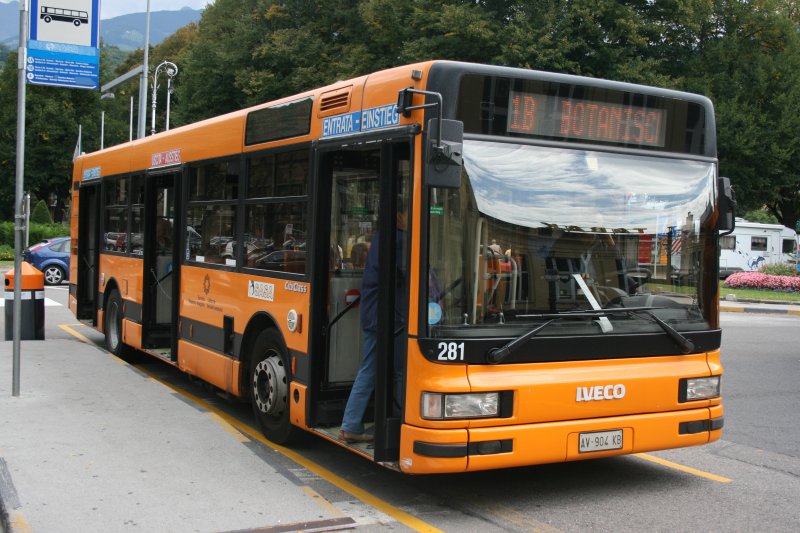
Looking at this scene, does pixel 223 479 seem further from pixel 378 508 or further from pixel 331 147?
pixel 331 147

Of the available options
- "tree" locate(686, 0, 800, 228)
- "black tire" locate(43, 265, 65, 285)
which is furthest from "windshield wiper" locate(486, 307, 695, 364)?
"tree" locate(686, 0, 800, 228)

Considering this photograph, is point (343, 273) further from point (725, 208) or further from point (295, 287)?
point (725, 208)

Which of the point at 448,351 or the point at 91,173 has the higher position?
the point at 91,173

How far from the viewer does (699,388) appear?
6031 millimetres

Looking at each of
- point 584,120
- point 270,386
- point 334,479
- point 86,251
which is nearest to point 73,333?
point 86,251

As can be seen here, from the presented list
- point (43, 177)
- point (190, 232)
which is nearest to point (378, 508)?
point (190, 232)

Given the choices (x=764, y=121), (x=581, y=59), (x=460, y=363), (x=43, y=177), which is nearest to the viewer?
(x=460, y=363)

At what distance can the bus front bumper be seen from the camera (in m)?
5.19

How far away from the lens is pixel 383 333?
564cm

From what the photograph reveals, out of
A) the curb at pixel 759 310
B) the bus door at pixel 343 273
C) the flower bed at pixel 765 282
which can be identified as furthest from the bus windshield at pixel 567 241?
the flower bed at pixel 765 282

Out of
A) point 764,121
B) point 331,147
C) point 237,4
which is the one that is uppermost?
point 237,4

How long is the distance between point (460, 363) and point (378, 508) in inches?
45.5

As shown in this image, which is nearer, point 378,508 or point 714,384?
point 378,508

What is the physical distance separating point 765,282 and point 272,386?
28.3 metres
